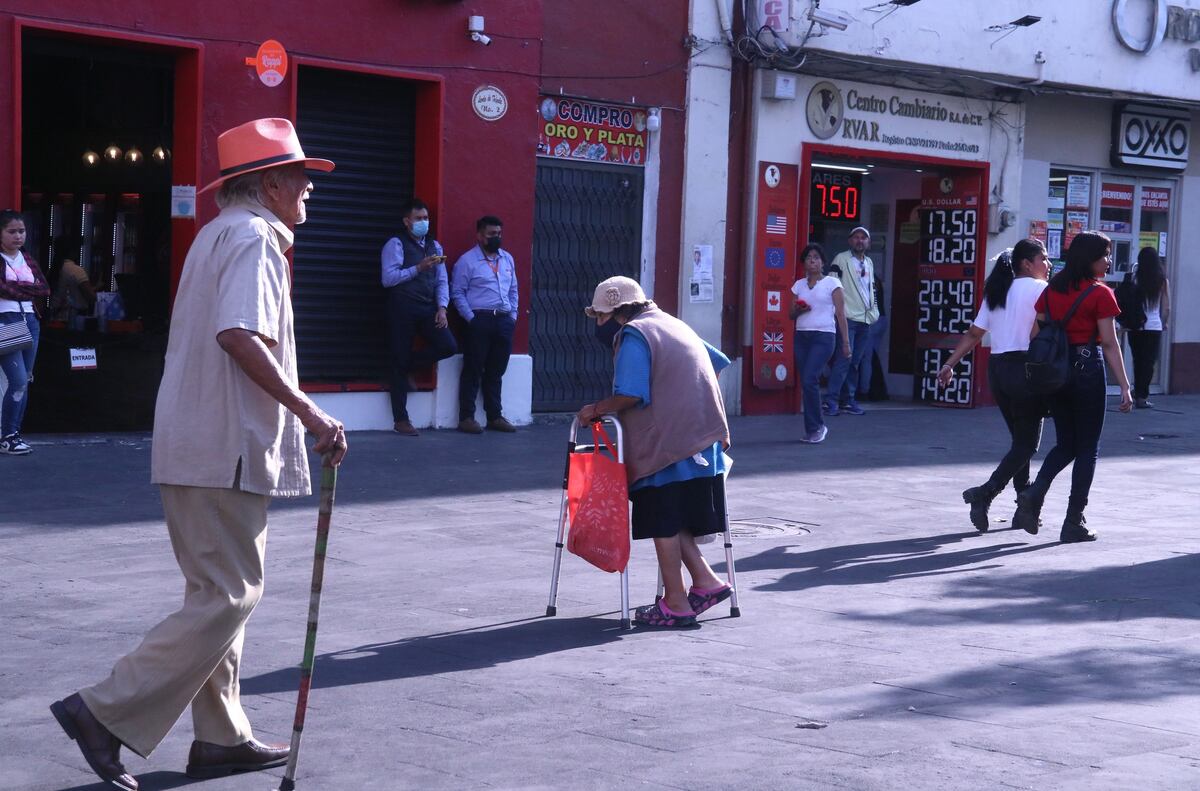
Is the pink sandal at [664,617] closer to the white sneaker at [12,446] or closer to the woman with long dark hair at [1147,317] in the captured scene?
the white sneaker at [12,446]

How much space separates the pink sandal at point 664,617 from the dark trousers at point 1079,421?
12.3 feet

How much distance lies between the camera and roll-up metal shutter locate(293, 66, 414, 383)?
1470cm

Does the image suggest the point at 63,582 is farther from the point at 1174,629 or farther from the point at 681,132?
the point at 681,132

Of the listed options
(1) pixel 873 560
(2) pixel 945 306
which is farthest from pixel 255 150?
(2) pixel 945 306

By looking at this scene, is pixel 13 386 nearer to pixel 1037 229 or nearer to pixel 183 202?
pixel 183 202

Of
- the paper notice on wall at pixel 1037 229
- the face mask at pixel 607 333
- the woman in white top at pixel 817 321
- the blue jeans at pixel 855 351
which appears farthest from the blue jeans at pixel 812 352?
the paper notice on wall at pixel 1037 229

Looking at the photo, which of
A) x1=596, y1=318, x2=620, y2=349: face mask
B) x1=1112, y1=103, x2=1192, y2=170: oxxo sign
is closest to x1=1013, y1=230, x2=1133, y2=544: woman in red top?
x1=596, y1=318, x2=620, y2=349: face mask

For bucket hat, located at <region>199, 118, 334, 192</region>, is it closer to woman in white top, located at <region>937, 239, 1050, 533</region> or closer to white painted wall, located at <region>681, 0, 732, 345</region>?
woman in white top, located at <region>937, 239, 1050, 533</region>

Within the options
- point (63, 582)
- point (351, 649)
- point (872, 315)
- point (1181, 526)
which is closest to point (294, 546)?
point (63, 582)

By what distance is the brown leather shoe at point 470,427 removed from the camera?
15086 mm

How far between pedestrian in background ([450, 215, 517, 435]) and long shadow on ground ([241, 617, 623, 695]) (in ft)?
25.2

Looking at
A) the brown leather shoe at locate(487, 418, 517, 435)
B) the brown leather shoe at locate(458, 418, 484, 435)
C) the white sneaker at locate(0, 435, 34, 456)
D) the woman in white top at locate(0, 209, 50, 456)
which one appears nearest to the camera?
the woman in white top at locate(0, 209, 50, 456)

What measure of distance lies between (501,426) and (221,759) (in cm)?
1042

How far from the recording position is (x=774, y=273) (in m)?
18.3
